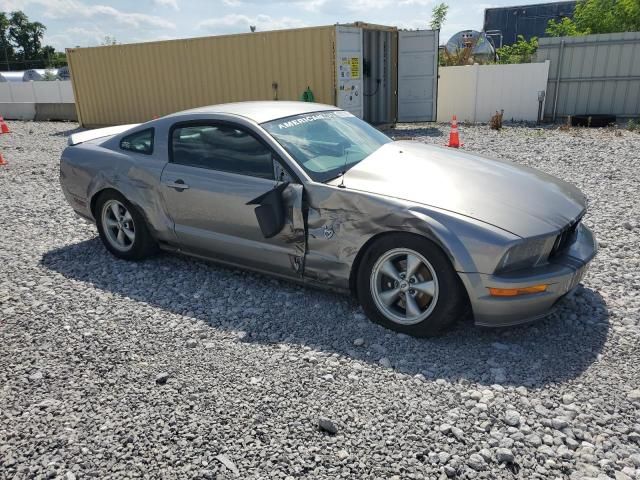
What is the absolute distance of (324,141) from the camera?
433 centimetres

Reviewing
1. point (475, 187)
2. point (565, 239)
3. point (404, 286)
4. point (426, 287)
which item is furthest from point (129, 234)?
point (565, 239)

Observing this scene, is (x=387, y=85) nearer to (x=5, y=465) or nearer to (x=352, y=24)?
(x=352, y=24)

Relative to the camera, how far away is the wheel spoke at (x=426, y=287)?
345 centimetres

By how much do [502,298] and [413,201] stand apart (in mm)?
835

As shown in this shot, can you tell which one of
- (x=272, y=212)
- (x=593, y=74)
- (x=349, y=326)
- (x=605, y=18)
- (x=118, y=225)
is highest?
(x=605, y=18)

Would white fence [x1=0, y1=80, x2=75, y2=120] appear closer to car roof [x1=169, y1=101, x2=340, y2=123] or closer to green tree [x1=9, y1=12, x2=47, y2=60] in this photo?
car roof [x1=169, y1=101, x2=340, y2=123]

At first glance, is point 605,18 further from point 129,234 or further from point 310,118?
point 129,234

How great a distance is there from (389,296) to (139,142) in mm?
2827

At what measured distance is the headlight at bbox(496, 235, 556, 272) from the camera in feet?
10.6

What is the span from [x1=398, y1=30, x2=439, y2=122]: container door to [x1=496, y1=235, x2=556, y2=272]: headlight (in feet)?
39.1

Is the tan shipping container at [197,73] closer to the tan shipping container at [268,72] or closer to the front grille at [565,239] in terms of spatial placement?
the tan shipping container at [268,72]

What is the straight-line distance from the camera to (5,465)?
8.53 feet

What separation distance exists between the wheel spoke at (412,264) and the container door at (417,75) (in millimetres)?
11979

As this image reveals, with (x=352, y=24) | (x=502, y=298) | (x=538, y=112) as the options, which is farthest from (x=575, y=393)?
(x=538, y=112)
